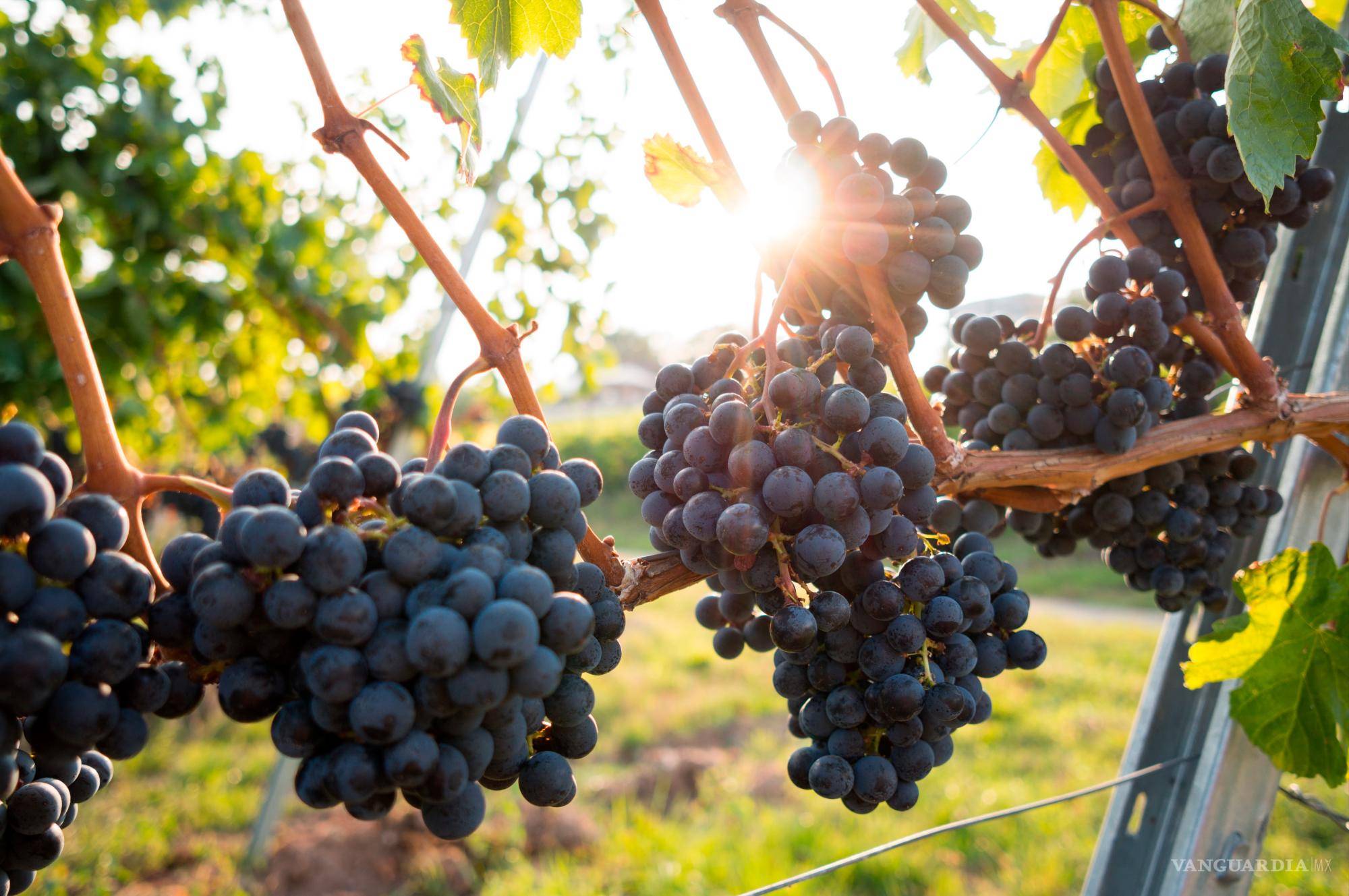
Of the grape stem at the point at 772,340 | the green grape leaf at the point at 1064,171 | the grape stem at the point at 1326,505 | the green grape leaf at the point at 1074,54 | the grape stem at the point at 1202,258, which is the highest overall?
the green grape leaf at the point at 1074,54

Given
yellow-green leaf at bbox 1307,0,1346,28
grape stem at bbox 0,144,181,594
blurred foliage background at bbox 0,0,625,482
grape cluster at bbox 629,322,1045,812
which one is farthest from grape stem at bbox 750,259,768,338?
blurred foliage background at bbox 0,0,625,482

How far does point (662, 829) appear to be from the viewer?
3.63m

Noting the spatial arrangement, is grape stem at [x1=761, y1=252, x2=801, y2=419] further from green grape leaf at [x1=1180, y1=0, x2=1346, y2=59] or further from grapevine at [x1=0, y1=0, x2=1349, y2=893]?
green grape leaf at [x1=1180, y1=0, x2=1346, y2=59]

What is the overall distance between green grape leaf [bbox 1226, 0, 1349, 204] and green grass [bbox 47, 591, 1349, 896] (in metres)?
2.83

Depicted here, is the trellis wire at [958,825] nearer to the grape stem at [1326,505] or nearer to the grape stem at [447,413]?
the grape stem at [1326,505]

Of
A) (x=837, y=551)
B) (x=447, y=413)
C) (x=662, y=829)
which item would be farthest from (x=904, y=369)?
(x=662, y=829)

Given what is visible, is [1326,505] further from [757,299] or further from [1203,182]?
[757,299]

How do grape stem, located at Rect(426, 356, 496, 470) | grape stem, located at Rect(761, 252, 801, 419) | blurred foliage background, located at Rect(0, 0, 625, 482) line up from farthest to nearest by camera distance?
blurred foliage background, located at Rect(0, 0, 625, 482), grape stem, located at Rect(761, 252, 801, 419), grape stem, located at Rect(426, 356, 496, 470)

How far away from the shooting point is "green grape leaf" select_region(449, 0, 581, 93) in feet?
2.89

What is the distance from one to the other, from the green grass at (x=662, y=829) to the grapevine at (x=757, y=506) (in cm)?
241

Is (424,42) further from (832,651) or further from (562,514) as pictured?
(832,651)

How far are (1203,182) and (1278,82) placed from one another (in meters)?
0.21

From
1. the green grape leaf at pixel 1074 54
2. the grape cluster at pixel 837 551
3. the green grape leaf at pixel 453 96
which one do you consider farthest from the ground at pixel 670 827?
the green grape leaf at pixel 453 96

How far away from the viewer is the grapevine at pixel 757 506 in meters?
0.54
